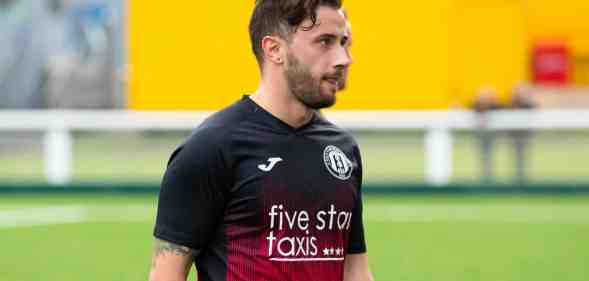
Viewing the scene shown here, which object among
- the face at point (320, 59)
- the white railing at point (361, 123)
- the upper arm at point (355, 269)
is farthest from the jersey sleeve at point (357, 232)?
the white railing at point (361, 123)

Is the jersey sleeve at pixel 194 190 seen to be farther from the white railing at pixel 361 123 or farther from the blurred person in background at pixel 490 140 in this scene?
the blurred person in background at pixel 490 140

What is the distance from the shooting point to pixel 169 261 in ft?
13.2

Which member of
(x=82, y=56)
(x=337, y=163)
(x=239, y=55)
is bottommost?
(x=337, y=163)

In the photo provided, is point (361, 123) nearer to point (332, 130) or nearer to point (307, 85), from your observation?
point (332, 130)

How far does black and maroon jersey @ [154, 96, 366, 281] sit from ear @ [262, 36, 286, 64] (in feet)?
0.61

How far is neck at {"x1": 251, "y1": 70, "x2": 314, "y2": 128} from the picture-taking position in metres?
4.08

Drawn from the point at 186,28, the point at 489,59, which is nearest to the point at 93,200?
the point at 186,28

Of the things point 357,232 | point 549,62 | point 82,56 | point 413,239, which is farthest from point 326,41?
point 82,56

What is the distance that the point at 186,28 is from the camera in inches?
784

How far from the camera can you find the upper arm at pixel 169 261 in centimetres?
401

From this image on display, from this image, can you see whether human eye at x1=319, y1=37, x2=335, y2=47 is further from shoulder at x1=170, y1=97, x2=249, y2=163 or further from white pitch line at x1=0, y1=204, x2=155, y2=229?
white pitch line at x1=0, y1=204, x2=155, y2=229

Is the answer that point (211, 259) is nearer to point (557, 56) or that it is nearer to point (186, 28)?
point (186, 28)

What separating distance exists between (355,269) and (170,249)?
2.20 ft

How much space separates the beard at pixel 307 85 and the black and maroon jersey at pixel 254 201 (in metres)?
0.15
